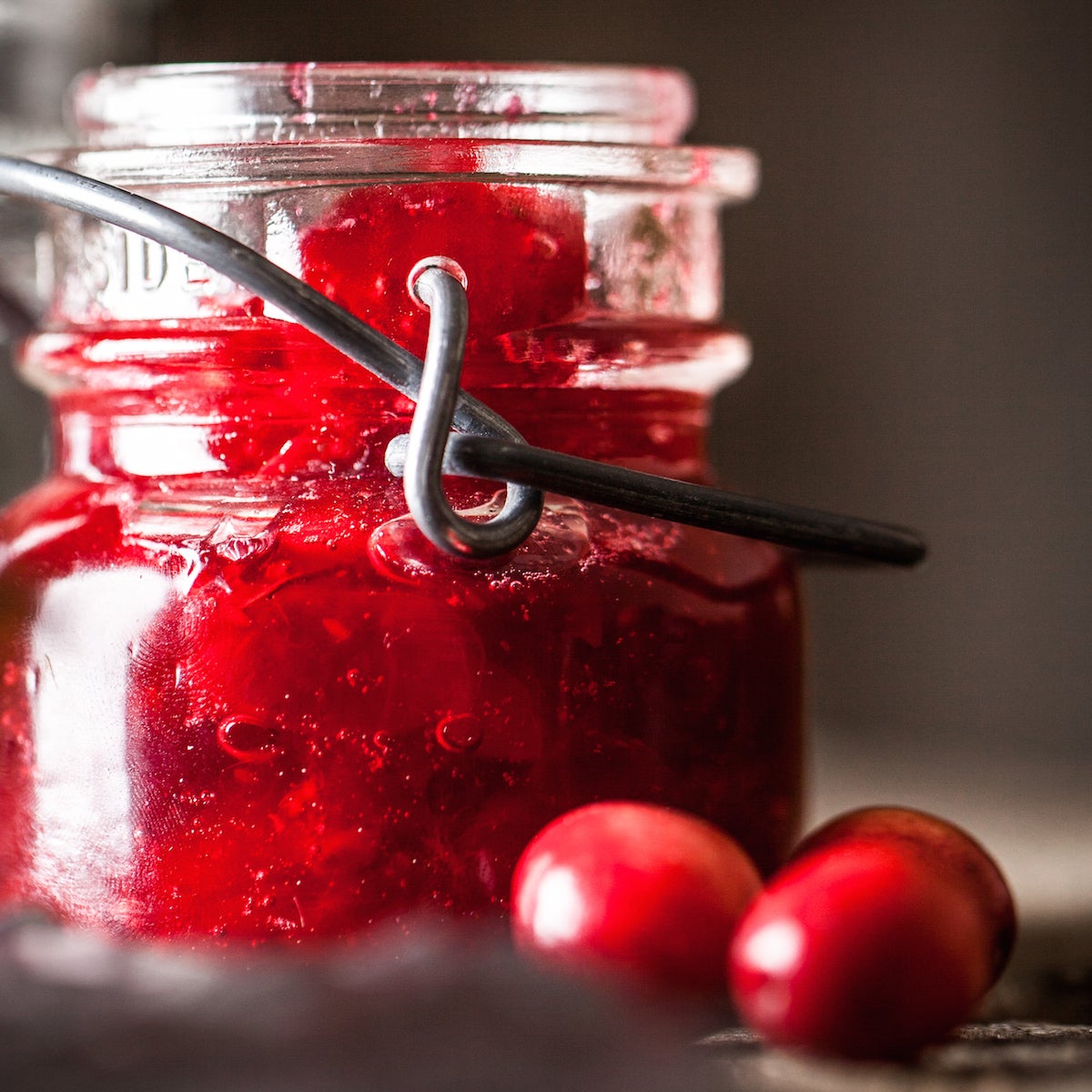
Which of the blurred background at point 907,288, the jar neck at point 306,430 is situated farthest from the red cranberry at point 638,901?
the blurred background at point 907,288

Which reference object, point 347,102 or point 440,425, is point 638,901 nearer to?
point 440,425

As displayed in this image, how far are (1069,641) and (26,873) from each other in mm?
741

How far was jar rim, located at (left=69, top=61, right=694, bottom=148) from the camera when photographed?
0.45m

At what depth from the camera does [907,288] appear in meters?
1.00

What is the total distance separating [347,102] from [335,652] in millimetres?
165

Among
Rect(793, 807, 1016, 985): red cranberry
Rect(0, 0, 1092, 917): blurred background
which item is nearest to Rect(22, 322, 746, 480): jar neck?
Rect(793, 807, 1016, 985): red cranberry

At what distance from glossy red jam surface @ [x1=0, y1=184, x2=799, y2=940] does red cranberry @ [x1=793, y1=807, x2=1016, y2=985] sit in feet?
0.13

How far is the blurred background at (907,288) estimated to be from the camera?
0.97 meters

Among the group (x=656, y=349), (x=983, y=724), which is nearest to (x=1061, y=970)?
(x=656, y=349)

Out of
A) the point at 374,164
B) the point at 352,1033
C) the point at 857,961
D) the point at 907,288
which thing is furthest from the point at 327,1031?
the point at 907,288

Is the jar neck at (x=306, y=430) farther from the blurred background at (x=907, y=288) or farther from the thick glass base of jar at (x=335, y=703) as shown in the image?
Answer: the blurred background at (x=907, y=288)

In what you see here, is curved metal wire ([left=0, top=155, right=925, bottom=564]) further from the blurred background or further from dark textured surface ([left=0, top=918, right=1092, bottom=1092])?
the blurred background

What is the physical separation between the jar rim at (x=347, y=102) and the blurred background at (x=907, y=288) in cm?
51

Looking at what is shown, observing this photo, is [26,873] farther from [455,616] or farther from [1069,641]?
[1069,641]
